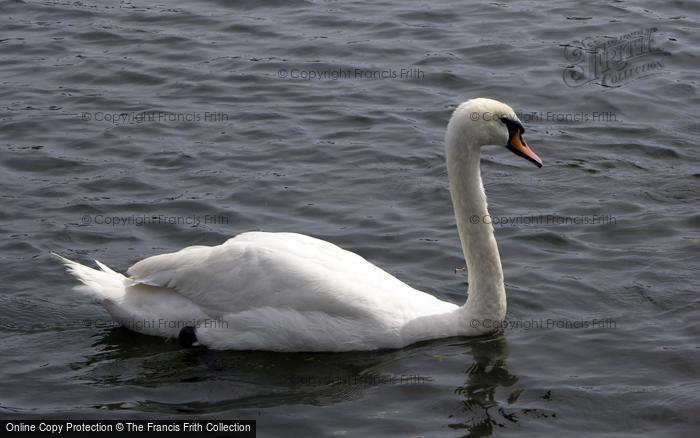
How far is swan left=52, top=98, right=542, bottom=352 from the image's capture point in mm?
8766

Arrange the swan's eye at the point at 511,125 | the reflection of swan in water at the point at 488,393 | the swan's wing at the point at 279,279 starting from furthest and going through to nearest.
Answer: the swan's eye at the point at 511,125, the swan's wing at the point at 279,279, the reflection of swan in water at the point at 488,393

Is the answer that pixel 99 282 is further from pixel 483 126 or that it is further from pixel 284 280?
pixel 483 126

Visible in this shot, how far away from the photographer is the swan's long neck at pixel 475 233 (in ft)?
29.6

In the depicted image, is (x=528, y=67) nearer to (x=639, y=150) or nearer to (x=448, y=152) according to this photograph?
(x=639, y=150)

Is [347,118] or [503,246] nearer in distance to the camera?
[503,246]

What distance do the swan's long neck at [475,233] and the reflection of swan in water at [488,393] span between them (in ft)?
0.84

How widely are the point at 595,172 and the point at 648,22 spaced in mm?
5168

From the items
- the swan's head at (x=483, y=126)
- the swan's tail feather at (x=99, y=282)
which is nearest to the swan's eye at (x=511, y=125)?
the swan's head at (x=483, y=126)

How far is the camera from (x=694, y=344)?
8.88 m

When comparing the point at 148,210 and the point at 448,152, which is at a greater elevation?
the point at 448,152

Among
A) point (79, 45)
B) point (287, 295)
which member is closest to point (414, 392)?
point (287, 295)

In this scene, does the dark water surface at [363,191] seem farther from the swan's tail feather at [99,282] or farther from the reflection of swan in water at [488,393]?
the swan's tail feather at [99,282]

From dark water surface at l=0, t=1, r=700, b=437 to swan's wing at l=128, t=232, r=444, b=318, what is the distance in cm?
37

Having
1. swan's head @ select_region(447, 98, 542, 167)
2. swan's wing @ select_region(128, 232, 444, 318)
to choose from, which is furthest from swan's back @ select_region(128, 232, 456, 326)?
swan's head @ select_region(447, 98, 542, 167)
